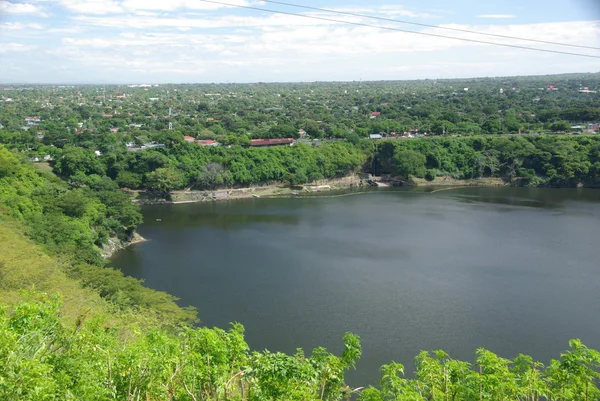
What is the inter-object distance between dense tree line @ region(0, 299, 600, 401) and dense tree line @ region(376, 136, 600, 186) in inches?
721

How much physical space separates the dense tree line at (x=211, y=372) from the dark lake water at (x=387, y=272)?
317cm

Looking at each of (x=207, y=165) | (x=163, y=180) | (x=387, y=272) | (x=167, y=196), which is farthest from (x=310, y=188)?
(x=387, y=272)

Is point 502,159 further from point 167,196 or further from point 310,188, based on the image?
point 167,196

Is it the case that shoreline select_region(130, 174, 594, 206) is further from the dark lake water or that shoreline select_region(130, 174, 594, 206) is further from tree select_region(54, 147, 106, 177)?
tree select_region(54, 147, 106, 177)

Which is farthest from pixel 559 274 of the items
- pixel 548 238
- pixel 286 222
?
pixel 286 222

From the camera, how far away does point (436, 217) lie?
16281 millimetres

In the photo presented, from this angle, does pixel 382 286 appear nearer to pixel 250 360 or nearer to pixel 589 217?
pixel 250 360

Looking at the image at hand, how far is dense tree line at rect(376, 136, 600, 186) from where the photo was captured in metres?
21.4

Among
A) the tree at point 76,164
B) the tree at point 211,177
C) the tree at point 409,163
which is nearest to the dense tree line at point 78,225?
the tree at point 76,164

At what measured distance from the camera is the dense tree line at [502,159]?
21422 mm

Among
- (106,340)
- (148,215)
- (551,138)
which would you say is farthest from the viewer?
(551,138)

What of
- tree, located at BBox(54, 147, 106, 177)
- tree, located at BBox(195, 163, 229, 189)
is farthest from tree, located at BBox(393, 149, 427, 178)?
tree, located at BBox(54, 147, 106, 177)

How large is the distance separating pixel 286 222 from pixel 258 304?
6.48m

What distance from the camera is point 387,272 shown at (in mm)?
11273
